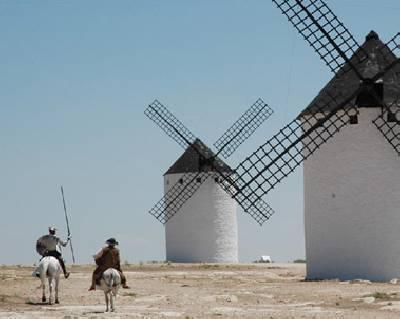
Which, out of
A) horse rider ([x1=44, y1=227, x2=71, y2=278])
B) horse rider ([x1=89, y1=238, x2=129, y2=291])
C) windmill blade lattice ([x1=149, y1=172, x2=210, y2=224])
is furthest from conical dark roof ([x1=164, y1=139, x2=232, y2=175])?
horse rider ([x1=89, y1=238, x2=129, y2=291])

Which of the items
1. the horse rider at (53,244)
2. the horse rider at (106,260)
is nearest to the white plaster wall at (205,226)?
the horse rider at (53,244)

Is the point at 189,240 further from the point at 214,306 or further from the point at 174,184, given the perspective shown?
the point at 214,306

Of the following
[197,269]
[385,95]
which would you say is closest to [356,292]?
[385,95]

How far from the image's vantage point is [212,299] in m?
23.4

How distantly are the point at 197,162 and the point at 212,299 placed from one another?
24043 millimetres

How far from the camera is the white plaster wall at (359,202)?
1171 inches

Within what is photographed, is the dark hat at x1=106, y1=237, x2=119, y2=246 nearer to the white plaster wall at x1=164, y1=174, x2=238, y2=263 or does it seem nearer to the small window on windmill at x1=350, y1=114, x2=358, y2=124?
the small window on windmill at x1=350, y1=114, x2=358, y2=124

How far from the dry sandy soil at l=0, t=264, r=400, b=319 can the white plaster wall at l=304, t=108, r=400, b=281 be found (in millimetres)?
1190

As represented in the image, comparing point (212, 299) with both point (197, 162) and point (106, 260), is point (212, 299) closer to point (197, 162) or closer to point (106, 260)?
point (106, 260)

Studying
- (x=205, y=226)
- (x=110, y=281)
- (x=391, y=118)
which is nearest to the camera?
(x=110, y=281)

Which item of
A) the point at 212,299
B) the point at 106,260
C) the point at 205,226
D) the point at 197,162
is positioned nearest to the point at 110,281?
the point at 106,260

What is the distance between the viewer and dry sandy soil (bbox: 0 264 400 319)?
1952cm

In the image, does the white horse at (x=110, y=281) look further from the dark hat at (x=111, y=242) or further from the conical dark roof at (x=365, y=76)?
the conical dark roof at (x=365, y=76)

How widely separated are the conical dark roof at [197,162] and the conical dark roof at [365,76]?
16.3 metres
